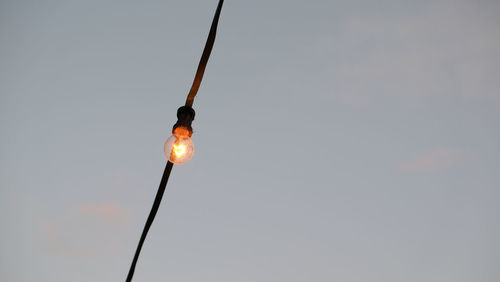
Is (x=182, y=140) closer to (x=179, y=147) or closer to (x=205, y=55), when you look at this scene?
(x=179, y=147)

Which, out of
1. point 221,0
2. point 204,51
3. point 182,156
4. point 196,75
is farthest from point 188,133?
point 221,0

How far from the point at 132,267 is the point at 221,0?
5.39 ft

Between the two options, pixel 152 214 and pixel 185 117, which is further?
pixel 185 117

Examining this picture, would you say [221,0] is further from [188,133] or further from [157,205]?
[157,205]

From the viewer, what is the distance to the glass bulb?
2150mm

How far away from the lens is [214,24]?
1953 millimetres

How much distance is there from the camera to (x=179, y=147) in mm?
2174

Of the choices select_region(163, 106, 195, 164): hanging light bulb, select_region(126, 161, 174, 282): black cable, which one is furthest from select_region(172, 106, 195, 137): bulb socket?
select_region(126, 161, 174, 282): black cable

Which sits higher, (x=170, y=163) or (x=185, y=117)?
(x=185, y=117)

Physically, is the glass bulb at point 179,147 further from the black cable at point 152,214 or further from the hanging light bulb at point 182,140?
the black cable at point 152,214

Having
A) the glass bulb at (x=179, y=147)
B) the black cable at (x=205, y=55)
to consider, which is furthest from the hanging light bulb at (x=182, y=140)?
the black cable at (x=205, y=55)

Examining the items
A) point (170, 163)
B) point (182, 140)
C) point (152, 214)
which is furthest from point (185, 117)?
point (152, 214)

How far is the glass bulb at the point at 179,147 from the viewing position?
2150 mm

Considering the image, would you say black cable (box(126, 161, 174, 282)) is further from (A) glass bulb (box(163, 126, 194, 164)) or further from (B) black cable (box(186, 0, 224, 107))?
(B) black cable (box(186, 0, 224, 107))
